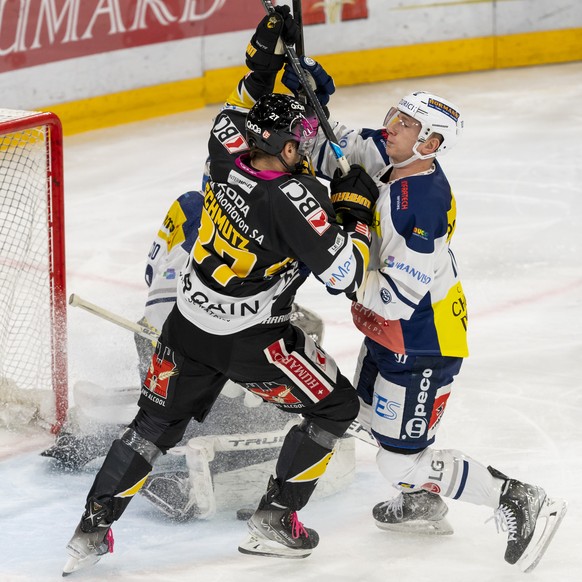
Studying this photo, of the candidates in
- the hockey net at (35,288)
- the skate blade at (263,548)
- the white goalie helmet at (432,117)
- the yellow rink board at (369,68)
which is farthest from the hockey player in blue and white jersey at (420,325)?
the yellow rink board at (369,68)

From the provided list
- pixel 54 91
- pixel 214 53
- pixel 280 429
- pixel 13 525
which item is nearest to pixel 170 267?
pixel 280 429

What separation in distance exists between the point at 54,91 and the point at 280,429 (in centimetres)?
429

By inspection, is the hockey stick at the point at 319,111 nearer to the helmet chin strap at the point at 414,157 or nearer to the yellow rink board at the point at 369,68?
the helmet chin strap at the point at 414,157

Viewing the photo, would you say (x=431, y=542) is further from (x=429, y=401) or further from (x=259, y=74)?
(x=259, y=74)

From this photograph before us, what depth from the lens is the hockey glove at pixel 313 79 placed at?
3191mm

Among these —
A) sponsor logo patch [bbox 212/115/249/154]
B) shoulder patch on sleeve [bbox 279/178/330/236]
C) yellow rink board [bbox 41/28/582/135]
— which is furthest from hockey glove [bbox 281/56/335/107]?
yellow rink board [bbox 41/28/582/135]

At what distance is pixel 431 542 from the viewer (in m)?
3.26

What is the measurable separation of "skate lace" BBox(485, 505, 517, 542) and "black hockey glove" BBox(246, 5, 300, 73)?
1.33 m

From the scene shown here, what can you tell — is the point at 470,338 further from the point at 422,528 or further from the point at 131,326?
the point at 131,326

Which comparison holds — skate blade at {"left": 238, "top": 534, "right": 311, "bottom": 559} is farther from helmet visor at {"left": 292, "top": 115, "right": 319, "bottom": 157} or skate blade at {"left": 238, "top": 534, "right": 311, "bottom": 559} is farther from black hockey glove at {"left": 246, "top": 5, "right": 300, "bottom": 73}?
black hockey glove at {"left": 246, "top": 5, "right": 300, "bottom": 73}

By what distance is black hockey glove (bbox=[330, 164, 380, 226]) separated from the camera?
287 centimetres

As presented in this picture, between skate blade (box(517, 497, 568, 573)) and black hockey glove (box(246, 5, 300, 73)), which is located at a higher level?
black hockey glove (box(246, 5, 300, 73))

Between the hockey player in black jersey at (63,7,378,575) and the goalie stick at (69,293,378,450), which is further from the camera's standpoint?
the goalie stick at (69,293,378,450)

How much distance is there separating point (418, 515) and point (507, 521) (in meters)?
0.31
